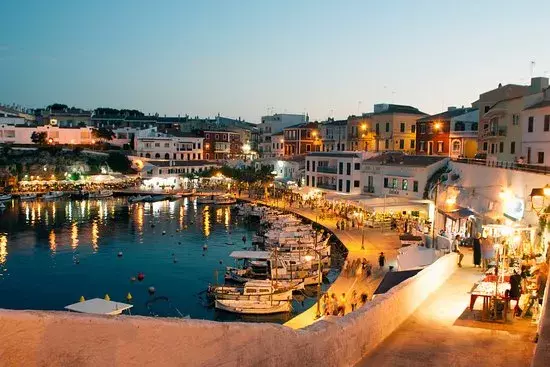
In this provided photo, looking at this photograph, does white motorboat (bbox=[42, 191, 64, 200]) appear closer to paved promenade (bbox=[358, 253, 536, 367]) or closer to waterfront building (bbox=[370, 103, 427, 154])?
waterfront building (bbox=[370, 103, 427, 154])

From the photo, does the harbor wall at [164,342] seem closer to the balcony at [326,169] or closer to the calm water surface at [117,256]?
the calm water surface at [117,256]

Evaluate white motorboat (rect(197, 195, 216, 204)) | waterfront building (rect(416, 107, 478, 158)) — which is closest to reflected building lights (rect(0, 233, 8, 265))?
white motorboat (rect(197, 195, 216, 204))

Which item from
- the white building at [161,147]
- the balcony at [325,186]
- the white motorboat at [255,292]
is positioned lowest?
the white motorboat at [255,292]

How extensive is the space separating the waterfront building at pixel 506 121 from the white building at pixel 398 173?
4.07m

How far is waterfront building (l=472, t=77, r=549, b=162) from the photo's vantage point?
39.8 m

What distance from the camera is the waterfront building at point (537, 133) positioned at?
32.6 m

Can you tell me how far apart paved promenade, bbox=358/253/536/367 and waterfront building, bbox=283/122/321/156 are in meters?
75.0

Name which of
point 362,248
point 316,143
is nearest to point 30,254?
point 362,248

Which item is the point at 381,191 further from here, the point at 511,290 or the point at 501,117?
the point at 511,290

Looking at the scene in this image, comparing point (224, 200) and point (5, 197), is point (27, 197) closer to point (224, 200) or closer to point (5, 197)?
point (5, 197)

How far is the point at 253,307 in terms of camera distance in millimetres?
28016

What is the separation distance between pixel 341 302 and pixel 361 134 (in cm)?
5075

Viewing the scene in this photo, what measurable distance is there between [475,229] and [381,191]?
24.7 metres

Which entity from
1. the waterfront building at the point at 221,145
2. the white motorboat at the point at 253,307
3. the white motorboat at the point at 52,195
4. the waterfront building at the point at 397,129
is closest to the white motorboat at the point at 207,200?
the white motorboat at the point at 52,195
